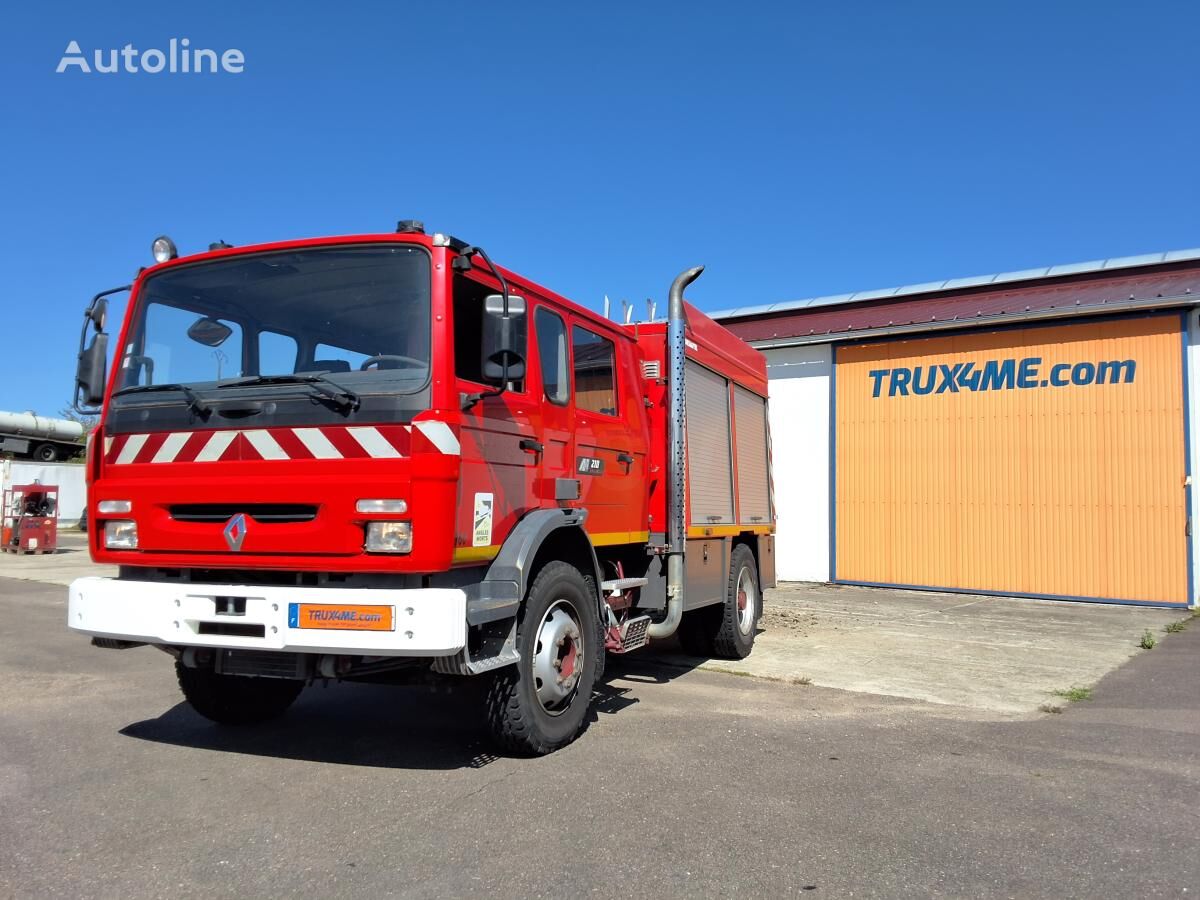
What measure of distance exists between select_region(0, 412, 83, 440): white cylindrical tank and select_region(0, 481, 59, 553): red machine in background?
621 inches

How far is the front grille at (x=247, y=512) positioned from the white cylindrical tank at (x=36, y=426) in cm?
3755

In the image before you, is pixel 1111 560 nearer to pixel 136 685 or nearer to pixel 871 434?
pixel 871 434

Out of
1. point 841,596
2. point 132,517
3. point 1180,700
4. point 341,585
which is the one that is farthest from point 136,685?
point 841,596

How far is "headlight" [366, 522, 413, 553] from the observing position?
4141mm

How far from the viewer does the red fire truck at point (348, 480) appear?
4188 mm

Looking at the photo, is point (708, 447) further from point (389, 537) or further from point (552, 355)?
point (389, 537)

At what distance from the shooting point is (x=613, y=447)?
20.3 feet

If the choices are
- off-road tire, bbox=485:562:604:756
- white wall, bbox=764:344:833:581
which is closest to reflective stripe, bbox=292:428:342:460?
off-road tire, bbox=485:562:604:756

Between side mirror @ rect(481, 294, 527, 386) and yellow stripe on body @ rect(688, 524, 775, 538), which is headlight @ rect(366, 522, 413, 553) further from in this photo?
yellow stripe on body @ rect(688, 524, 775, 538)

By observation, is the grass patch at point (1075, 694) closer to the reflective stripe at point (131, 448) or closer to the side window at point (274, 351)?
the side window at point (274, 351)

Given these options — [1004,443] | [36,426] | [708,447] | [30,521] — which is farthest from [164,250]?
[36,426]

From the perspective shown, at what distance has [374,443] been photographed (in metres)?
4.23

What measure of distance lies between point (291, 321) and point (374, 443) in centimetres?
109

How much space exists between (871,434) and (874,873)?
12.8m
